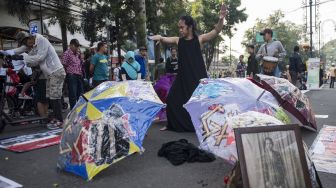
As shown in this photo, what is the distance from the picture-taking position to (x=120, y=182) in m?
3.75

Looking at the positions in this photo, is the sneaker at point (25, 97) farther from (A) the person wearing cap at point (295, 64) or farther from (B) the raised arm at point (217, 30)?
(A) the person wearing cap at point (295, 64)

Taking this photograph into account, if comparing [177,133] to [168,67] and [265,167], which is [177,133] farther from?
[168,67]

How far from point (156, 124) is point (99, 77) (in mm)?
2460

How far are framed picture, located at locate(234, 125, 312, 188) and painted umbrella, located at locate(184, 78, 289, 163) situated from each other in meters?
0.53

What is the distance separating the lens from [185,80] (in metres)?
6.09

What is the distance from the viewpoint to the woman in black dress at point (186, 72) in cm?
602

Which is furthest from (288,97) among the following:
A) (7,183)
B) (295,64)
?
(295,64)

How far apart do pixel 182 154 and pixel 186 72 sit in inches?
76.0

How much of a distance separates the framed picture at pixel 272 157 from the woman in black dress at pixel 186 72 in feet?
10.3

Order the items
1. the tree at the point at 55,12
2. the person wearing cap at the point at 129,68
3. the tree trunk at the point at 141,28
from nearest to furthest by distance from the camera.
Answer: the person wearing cap at the point at 129,68 < the tree trunk at the point at 141,28 < the tree at the point at 55,12

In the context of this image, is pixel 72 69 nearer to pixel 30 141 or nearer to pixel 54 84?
pixel 54 84

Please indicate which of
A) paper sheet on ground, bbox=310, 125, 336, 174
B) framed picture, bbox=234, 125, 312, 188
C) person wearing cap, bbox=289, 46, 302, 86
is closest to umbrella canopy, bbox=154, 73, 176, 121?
paper sheet on ground, bbox=310, 125, 336, 174

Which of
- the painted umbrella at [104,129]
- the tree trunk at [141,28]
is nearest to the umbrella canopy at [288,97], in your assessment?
the painted umbrella at [104,129]

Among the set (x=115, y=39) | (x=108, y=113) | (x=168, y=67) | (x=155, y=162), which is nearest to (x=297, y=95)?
(x=155, y=162)
